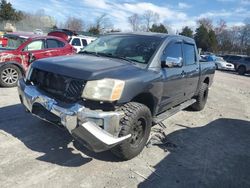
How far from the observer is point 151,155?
4602 mm

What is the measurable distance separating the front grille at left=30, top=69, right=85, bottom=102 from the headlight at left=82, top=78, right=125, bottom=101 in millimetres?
119

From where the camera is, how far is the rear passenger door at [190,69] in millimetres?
6156

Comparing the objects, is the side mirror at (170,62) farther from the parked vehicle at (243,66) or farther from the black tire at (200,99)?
the parked vehicle at (243,66)

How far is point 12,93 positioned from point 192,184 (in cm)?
578

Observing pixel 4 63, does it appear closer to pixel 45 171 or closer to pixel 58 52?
pixel 58 52

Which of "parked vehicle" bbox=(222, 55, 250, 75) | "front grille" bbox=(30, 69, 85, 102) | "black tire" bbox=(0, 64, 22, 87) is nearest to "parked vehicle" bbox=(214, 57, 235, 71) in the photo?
"parked vehicle" bbox=(222, 55, 250, 75)

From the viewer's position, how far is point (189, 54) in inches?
258

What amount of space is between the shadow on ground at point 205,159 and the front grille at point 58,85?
4.89 ft

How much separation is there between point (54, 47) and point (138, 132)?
6.28m

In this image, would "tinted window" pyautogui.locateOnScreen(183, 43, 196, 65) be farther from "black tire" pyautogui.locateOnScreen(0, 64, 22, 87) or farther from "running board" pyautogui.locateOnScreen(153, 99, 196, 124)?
"black tire" pyautogui.locateOnScreen(0, 64, 22, 87)

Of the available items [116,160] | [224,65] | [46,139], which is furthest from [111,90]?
[224,65]

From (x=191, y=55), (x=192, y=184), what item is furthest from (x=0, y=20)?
(x=192, y=184)

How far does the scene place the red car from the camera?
27.7 feet

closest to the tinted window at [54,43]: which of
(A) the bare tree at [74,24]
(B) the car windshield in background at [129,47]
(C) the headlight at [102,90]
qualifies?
(B) the car windshield in background at [129,47]
